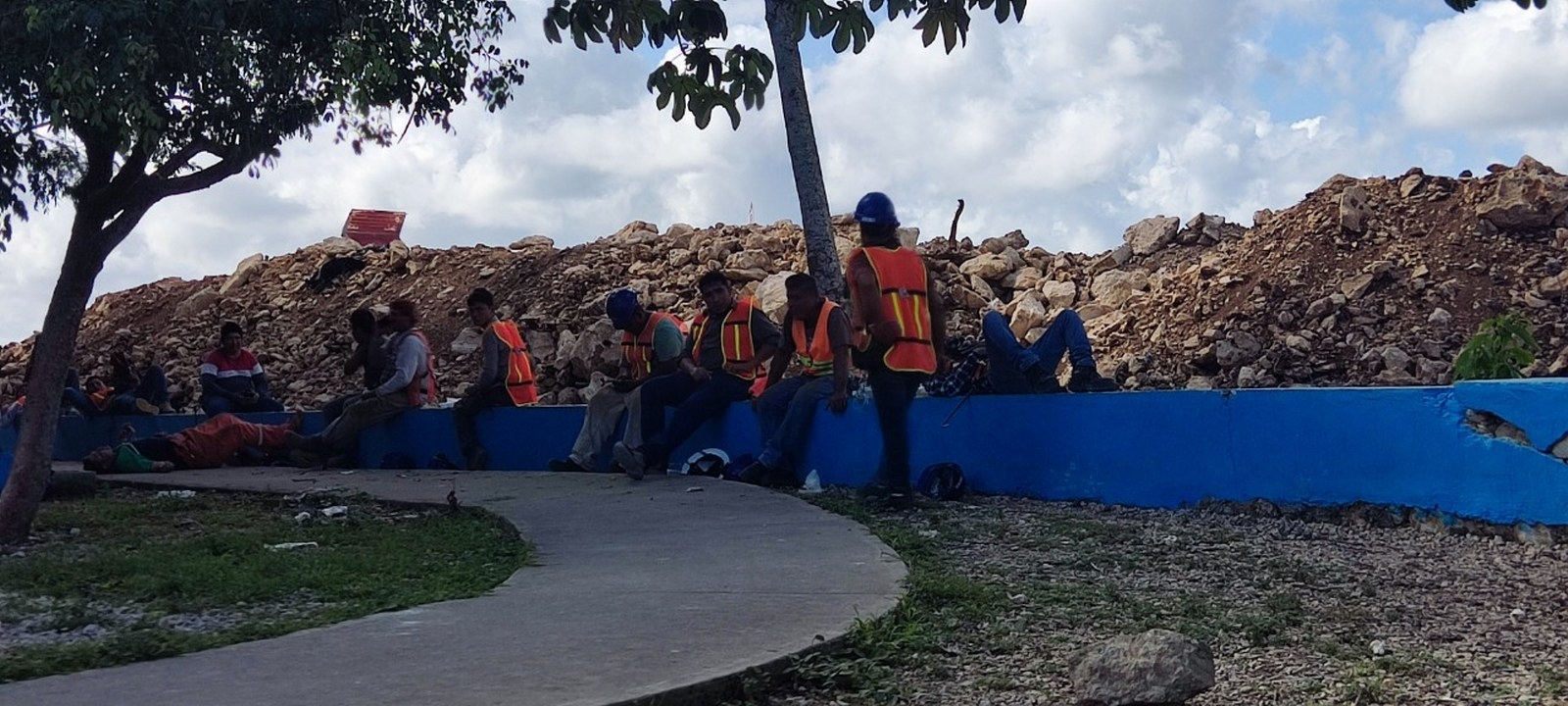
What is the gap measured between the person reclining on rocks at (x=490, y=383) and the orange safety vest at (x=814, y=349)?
11.0 feet

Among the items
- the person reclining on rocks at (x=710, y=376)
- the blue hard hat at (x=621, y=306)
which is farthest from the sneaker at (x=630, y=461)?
the blue hard hat at (x=621, y=306)

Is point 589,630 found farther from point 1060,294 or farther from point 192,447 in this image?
point 1060,294

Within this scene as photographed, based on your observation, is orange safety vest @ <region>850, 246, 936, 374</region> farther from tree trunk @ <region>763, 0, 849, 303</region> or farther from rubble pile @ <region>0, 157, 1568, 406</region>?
rubble pile @ <region>0, 157, 1568, 406</region>

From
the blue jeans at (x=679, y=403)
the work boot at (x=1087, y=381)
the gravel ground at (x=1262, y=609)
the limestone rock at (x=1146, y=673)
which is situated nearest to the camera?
the limestone rock at (x=1146, y=673)

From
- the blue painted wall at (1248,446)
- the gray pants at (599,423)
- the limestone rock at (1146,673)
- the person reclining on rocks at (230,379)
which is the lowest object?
the limestone rock at (1146,673)

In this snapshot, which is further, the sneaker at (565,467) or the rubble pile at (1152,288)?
the rubble pile at (1152,288)

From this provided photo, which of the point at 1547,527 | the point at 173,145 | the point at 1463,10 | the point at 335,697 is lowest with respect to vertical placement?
the point at 335,697

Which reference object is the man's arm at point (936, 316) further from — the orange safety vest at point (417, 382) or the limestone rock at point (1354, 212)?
the limestone rock at point (1354, 212)

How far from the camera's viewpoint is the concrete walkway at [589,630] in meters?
3.73

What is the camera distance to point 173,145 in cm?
891

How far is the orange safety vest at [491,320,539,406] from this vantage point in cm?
1207

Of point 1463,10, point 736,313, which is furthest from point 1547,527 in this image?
point 736,313

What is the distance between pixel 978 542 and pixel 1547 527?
2241mm

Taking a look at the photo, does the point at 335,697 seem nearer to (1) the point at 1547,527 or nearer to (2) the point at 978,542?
(2) the point at 978,542
